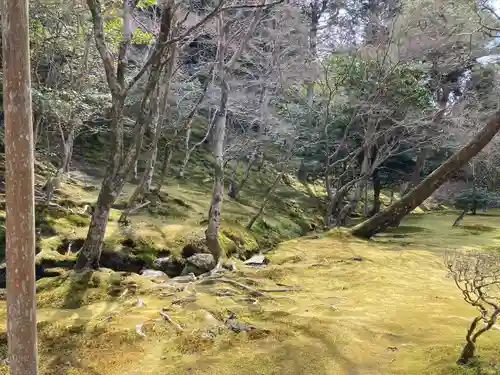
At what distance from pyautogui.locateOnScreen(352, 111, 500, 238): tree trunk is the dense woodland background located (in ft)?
0.15

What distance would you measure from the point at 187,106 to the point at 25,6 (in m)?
17.2

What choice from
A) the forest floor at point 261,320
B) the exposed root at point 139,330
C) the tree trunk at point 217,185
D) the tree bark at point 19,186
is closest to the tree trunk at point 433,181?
the forest floor at point 261,320

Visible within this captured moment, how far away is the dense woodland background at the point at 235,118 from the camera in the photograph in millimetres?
8138

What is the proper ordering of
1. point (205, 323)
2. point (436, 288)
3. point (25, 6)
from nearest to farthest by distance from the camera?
1. point (25, 6)
2. point (205, 323)
3. point (436, 288)

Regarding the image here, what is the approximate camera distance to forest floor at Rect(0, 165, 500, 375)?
3.77 metres

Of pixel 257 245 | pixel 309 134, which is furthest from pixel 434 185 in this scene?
pixel 309 134

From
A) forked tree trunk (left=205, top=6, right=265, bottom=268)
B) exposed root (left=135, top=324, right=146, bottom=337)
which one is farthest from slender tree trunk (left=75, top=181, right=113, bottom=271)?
forked tree trunk (left=205, top=6, right=265, bottom=268)

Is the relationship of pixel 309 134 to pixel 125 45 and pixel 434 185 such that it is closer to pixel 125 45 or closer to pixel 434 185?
pixel 434 185

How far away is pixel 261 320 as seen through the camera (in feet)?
16.2

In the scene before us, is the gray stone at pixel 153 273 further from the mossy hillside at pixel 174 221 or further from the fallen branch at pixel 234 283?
the fallen branch at pixel 234 283

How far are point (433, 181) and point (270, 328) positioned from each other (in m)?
8.37

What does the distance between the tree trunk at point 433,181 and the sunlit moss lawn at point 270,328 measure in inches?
169

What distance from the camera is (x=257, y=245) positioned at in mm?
11891

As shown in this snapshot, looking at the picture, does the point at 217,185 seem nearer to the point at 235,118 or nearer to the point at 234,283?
the point at 234,283
